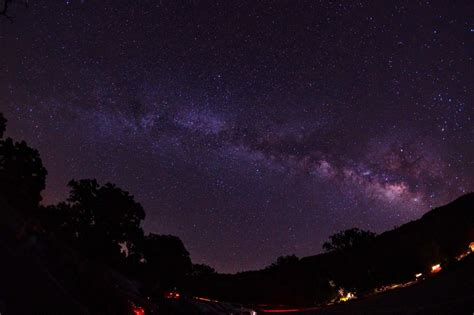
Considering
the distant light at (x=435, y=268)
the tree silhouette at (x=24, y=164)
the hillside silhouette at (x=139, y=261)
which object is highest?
the tree silhouette at (x=24, y=164)

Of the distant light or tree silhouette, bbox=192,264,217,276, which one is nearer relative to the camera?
the distant light

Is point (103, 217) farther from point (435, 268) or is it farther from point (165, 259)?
point (435, 268)

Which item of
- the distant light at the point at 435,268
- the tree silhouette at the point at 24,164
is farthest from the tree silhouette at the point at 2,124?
the distant light at the point at 435,268

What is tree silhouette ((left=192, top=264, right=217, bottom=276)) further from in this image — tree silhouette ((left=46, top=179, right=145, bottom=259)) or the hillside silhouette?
tree silhouette ((left=46, top=179, right=145, bottom=259))

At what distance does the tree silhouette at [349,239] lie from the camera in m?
48.4

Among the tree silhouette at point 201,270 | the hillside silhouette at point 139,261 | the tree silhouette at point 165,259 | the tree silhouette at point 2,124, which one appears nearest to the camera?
the hillside silhouette at point 139,261

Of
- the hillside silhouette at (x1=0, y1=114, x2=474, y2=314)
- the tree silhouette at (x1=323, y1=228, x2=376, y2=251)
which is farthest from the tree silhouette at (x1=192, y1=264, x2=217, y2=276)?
the tree silhouette at (x1=323, y1=228, x2=376, y2=251)

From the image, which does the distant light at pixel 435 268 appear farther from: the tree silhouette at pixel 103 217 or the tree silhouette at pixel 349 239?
the tree silhouette at pixel 103 217

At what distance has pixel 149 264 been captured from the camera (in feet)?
144

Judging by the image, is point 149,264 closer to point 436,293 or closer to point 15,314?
point 436,293

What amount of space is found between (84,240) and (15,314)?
24.7 meters

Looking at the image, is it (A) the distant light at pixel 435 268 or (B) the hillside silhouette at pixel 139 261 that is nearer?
(B) the hillside silhouette at pixel 139 261

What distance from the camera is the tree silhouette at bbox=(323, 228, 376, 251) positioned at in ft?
159

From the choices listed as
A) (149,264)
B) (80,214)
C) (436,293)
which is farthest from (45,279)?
(149,264)
